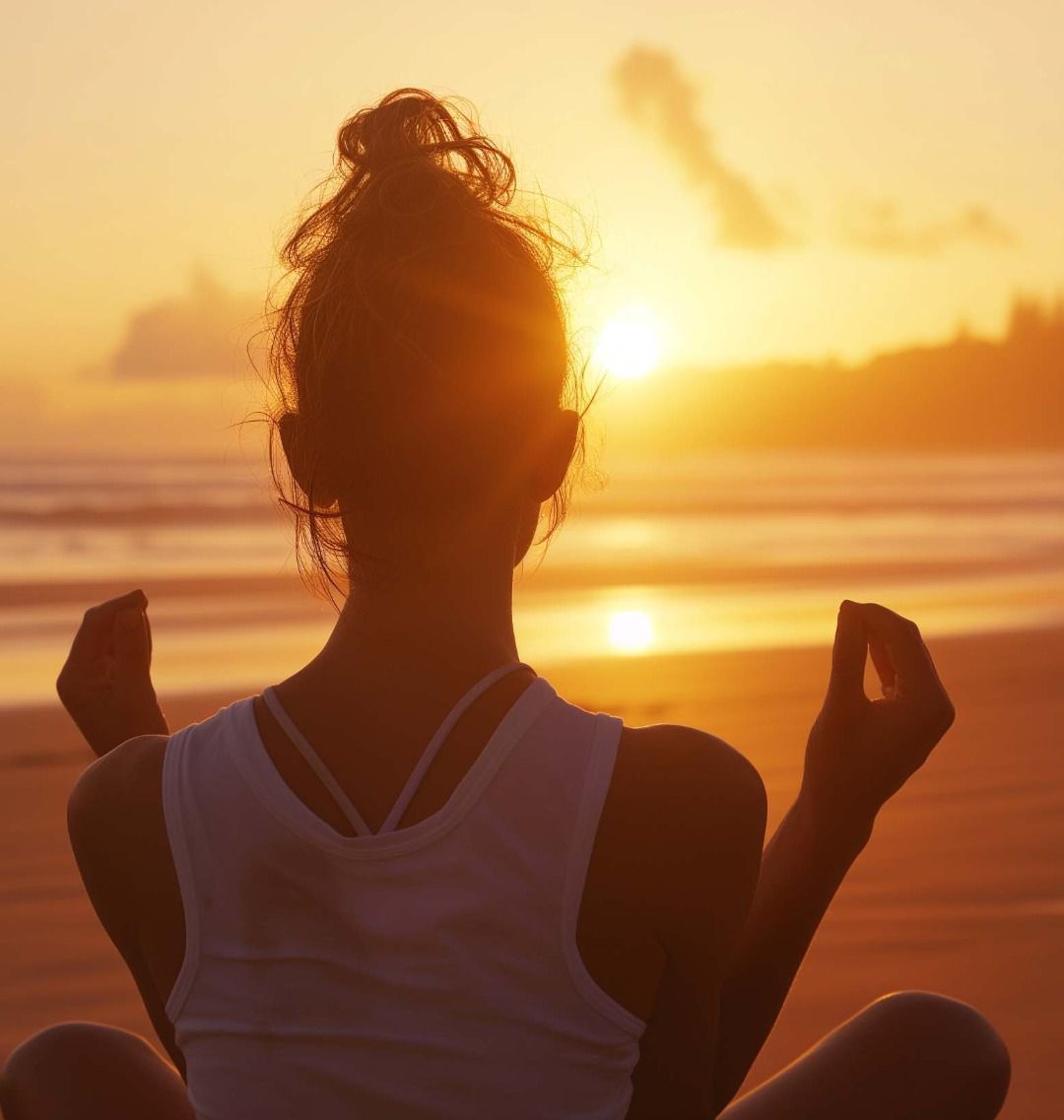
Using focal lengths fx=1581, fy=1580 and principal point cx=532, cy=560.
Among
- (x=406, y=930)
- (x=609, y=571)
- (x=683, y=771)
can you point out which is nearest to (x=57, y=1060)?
(x=406, y=930)

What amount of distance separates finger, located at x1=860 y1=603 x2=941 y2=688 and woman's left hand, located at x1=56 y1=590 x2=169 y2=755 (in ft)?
2.81

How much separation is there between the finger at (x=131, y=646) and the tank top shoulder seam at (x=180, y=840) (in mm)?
384

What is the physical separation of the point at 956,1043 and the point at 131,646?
1.13 m

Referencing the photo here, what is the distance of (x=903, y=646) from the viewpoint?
5.71 ft

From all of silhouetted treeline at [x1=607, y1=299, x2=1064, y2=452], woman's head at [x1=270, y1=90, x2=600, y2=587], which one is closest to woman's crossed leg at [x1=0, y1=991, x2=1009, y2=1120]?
woman's head at [x1=270, y1=90, x2=600, y2=587]

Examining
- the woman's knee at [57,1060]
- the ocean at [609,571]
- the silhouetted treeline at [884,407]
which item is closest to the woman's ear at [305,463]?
the ocean at [609,571]

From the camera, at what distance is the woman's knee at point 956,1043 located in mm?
1972

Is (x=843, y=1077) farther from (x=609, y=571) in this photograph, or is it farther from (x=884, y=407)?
(x=884, y=407)

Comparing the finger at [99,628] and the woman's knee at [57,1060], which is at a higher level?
the finger at [99,628]

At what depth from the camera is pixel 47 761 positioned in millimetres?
7484

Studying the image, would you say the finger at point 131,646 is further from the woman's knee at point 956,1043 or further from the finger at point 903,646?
the woman's knee at point 956,1043

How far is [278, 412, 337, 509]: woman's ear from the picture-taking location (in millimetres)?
1582

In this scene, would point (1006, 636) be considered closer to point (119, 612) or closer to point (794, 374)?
point (119, 612)

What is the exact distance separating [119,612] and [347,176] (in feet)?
1.93
